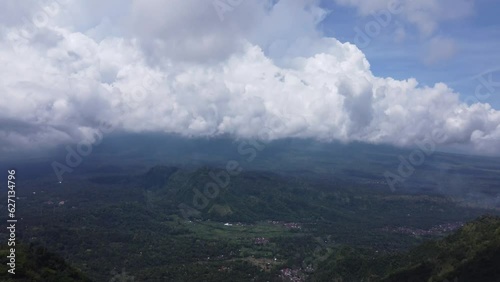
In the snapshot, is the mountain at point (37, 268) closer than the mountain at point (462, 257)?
Yes

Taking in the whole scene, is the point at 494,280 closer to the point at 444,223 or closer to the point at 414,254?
the point at 414,254

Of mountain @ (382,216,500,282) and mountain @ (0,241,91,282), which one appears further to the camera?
mountain @ (382,216,500,282)

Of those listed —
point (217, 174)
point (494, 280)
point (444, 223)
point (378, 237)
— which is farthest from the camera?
point (217, 174)

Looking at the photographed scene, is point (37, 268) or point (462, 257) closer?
point (37, 268)

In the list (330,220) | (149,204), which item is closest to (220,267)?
(330,220)

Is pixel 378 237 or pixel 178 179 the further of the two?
pixel 178 179

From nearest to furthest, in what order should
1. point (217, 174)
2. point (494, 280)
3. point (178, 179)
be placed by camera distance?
point (494, 280)
point (217, 174)
point (178, 179)

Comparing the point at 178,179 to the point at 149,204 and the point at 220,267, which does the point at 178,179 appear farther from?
the point at 220,267

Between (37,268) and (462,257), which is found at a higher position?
(37,268)

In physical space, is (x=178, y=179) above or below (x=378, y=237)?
above
